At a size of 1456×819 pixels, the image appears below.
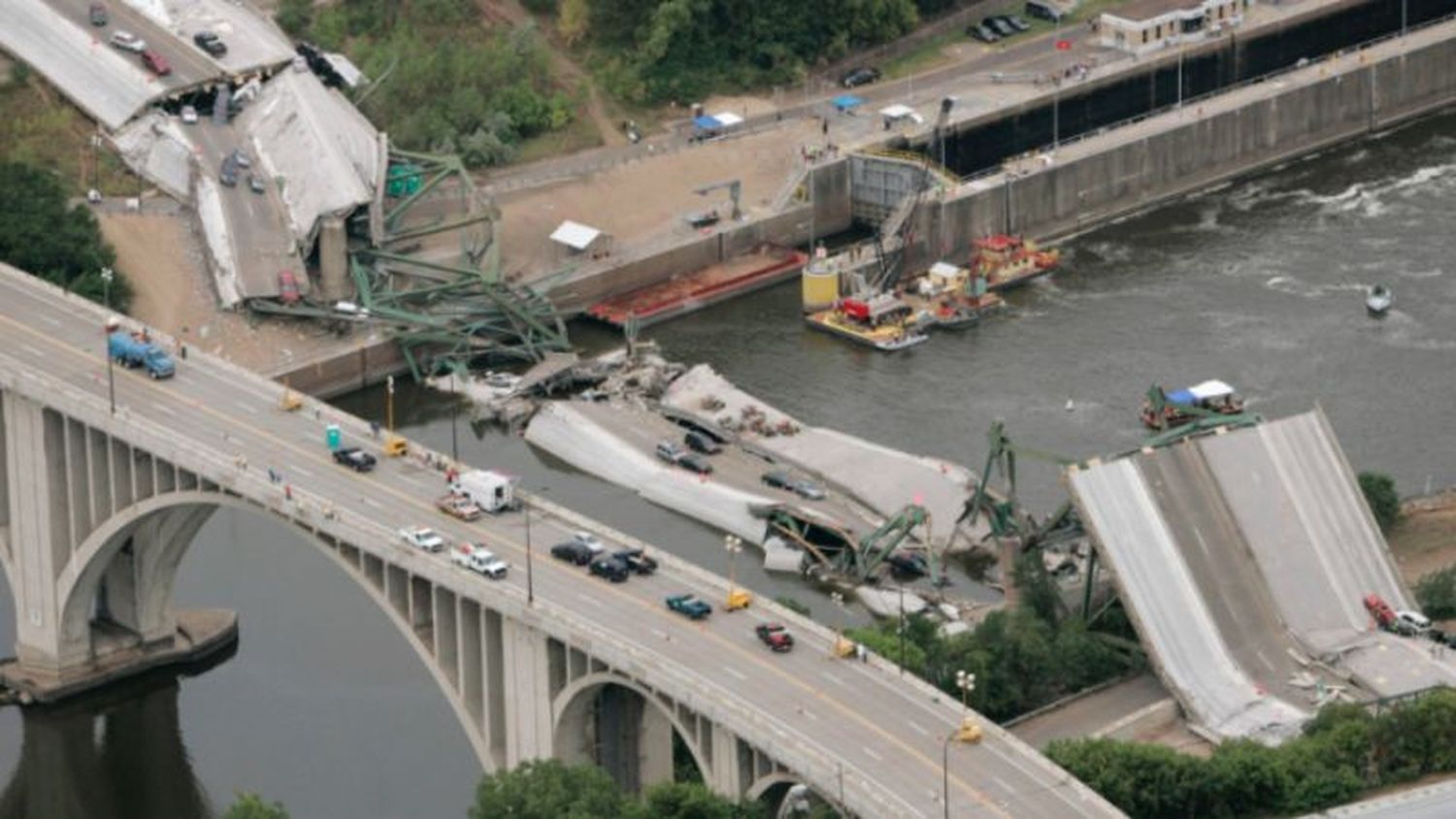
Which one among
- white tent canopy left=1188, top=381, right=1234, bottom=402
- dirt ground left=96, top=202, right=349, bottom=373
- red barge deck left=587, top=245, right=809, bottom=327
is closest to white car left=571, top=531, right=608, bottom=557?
white tent canopy left=1188, top=381, right=1234, bottom=402

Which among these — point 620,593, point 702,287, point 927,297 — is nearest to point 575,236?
point 702,287

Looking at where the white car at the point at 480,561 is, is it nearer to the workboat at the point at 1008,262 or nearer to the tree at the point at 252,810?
the tree at the point at 252,810

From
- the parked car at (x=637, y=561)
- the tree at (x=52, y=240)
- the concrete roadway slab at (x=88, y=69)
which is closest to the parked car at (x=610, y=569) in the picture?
the parked car at (x=637, y=561)

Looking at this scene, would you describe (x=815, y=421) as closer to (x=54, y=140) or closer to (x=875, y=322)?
(x=875, y=322)

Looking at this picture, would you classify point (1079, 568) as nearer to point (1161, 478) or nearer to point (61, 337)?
point (1161, 478)

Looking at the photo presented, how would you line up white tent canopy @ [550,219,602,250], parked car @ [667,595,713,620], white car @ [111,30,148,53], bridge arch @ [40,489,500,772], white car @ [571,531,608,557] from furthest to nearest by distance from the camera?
1. white car @ [111,30,148,53]
2. white tent canopy @ [550,219,602,250]
3. bridge arch @ [40,489,500,772]
4. white car @ [571,531,608,557]
5. parked car @ [667,595,713,620]

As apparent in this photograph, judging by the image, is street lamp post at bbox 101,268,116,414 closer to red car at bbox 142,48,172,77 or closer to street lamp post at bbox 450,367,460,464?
street lamp post at bbox 450,367,460,464
